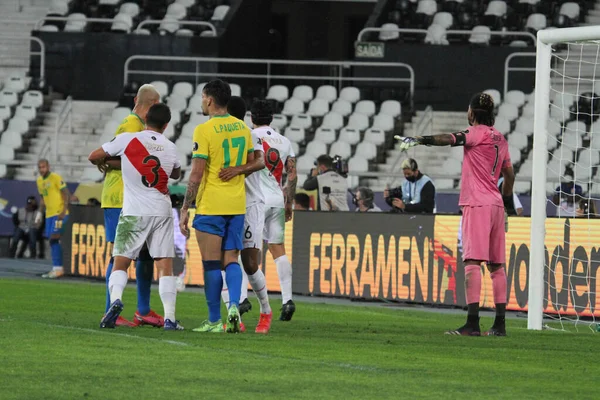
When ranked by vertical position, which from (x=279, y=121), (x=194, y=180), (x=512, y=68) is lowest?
(x=194, y=180)

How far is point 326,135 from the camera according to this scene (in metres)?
26.9

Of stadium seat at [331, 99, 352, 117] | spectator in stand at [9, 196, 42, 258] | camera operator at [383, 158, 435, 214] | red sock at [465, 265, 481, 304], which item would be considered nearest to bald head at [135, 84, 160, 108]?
red sock at [465, 265, 481, 304]

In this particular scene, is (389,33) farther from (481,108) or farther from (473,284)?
(473,284)

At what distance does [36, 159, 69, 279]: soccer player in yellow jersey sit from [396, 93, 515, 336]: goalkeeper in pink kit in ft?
36.1

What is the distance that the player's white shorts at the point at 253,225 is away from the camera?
37.7 ft

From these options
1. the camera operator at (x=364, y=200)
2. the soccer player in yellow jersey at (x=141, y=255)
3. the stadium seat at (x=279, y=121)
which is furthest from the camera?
the stadium seat at (x=279, y=121)

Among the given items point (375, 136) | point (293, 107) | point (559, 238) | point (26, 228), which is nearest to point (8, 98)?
point (26, 228)

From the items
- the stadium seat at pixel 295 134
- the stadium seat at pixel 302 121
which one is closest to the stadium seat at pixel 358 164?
the stadium seat at pixel 295 134

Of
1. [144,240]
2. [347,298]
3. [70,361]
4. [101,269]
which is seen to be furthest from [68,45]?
[70,361]

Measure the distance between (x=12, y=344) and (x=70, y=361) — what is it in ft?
3.47

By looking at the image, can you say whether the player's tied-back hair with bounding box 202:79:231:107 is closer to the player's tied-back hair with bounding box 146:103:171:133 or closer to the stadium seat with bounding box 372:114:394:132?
the player's tied-back hair with bounding box 146:103:171:133

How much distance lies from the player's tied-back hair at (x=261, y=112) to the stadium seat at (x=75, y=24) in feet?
63.8

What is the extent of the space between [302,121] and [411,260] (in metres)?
10.6

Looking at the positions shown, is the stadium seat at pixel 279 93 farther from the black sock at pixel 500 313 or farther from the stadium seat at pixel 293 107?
the black sock at pixel 500 313
